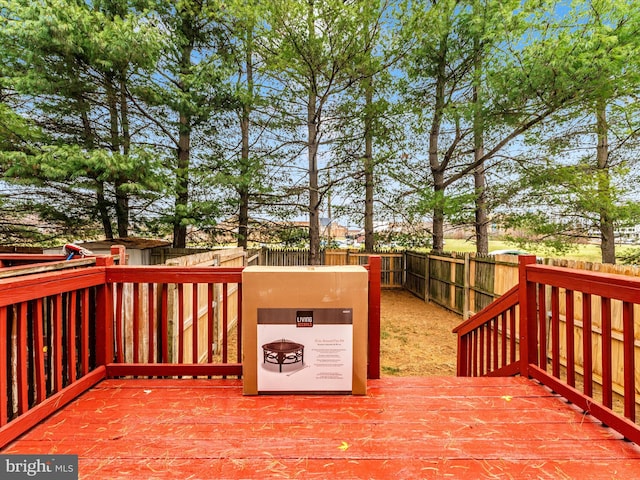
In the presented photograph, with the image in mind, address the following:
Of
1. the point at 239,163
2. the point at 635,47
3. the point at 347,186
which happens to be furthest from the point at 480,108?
the point at 239,163

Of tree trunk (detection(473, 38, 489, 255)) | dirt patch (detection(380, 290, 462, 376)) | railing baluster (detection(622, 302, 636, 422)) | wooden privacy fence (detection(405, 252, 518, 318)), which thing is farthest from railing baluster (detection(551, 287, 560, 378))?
tree trunk (detection(473, 38, 489, 255))

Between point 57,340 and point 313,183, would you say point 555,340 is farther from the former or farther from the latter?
point 313,183

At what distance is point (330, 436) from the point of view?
140 centimetres

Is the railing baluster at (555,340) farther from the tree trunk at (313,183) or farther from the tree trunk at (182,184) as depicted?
the tree trunk at (182,184)

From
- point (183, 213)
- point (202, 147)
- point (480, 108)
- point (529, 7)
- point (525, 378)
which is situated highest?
point (529, 7)

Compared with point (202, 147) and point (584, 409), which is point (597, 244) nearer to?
point (584, 409)

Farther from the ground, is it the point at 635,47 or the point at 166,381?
the point at 635,47

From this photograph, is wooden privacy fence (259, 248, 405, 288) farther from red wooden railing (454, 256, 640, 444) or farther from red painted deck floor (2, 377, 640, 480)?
red painted deck floor (2, 377, 640, 480)

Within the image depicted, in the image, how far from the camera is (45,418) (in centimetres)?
147

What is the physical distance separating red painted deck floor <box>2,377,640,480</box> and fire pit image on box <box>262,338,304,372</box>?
21 cm

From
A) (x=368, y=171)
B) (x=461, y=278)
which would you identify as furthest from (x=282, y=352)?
(x=368, y=171)

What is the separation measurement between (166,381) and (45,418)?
1.90 ft

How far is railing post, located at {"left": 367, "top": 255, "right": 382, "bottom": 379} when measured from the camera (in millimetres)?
1924

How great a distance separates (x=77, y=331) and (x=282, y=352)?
1357 mm
